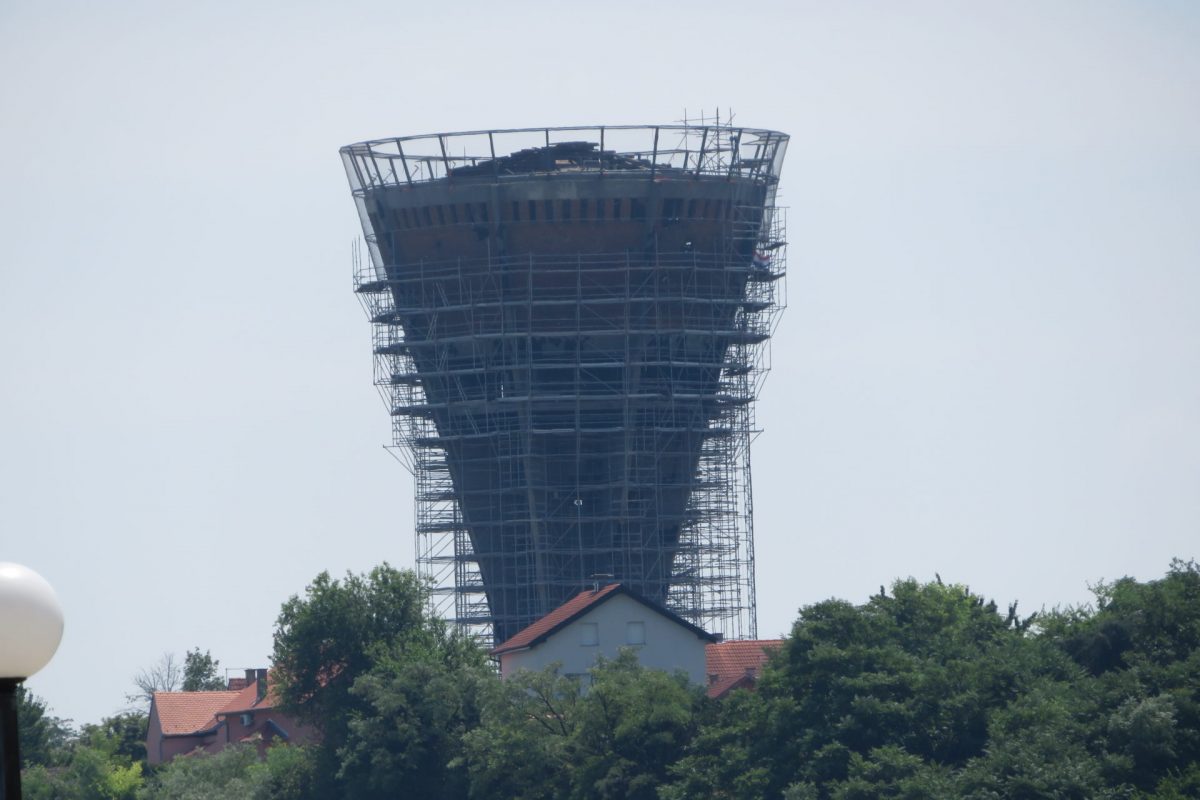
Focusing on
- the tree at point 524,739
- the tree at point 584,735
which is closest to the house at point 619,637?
the tree at point 524,739

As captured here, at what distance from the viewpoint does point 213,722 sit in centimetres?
10331

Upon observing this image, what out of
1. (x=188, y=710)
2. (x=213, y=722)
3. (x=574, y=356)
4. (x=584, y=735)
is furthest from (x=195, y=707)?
(x=584, y=735)

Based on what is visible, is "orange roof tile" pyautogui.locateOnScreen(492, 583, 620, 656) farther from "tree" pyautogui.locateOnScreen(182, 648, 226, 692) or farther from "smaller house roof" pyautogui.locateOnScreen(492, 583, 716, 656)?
"tree" pyautogui.locateOnScreen(182, 648, 226, 692)

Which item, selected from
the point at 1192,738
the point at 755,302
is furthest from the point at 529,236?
the point at 1192,738

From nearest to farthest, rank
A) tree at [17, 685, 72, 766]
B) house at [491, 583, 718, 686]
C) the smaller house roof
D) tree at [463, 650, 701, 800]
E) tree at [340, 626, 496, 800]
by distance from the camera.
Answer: tree at [463, 650, 701, 800] → tree at [340, 626, 496, 800] → the smaller house roof → house at [491, 583, 718, 686] → tree at [17, 685, 72, 766]

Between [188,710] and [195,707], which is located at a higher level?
[195,707]

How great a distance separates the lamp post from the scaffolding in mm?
78651

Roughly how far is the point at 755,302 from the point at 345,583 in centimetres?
2746

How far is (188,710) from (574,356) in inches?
1176

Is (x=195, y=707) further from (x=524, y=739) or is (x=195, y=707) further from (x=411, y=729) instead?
(x=524, y=739)

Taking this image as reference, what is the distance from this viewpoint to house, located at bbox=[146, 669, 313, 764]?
315 ft

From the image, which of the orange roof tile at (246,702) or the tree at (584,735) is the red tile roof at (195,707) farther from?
the tree at (584,735)

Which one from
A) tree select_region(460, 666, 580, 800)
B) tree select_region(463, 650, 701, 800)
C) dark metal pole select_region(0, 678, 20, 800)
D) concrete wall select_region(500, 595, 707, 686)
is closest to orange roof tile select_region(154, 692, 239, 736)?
concrete wall select_region(500, 595, 707, 686)

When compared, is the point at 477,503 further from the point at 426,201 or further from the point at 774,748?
the point at 774,748
